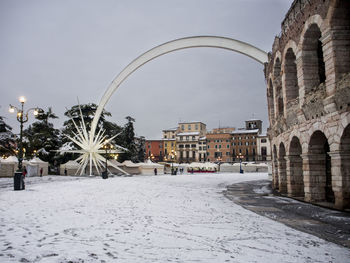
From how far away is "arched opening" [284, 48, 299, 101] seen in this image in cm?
1534

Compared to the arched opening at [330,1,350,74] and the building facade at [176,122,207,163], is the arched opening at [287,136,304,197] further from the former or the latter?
the building facade at [176,122,207,163]

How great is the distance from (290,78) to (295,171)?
5.45 m

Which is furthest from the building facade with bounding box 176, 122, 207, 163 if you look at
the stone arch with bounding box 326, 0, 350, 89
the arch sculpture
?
Result: the stone arch with bounding box 326, 0, 350, 89

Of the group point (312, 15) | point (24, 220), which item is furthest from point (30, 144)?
point (312, 15)

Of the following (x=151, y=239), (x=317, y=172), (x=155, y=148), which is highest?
(x=155, y=148)

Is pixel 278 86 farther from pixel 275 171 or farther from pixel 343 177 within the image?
pixel 343 177

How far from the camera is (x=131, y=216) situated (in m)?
8.40

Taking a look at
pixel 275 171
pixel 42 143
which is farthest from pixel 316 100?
pixel 42 143

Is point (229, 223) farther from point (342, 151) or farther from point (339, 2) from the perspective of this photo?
point (339, 2)

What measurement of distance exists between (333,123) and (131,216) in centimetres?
833

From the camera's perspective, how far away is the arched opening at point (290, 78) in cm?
1534

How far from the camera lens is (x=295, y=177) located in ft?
48.4

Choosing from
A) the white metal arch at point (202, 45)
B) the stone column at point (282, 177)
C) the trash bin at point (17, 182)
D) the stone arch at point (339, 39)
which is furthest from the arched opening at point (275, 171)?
the trash bin at point (17, 182)

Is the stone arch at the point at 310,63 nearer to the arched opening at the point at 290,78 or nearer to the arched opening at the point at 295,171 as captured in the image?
the arched opening at the point at 290,78
